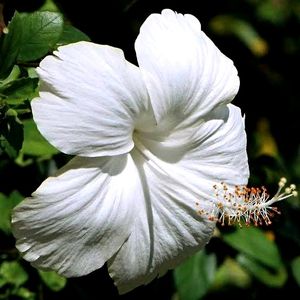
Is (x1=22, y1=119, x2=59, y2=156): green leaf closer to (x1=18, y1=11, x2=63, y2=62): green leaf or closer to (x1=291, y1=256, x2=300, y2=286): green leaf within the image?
(x1=18, y1=11, x2=63, y2=62): green leaf

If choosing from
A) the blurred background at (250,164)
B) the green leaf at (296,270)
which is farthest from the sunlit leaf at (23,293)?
the green leaf at (296,270)

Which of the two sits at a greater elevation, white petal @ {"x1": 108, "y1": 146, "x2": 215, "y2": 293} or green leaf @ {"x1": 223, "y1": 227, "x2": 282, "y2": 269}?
white petal @ {"x1": 108, "y1": 146, "x2": 215, "y2": 293}

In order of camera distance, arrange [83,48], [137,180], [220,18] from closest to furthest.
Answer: [83,48] < [137,180] < [220,18]

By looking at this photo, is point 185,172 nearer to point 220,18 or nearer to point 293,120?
point 293,120

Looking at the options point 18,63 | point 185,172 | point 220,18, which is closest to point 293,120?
point 220,18

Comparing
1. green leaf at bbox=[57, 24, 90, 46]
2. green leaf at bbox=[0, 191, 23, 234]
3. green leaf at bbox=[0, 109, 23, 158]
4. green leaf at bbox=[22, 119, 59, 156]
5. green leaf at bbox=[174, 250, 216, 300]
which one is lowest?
green leaf at bbox=[174, 250, 216, 300]

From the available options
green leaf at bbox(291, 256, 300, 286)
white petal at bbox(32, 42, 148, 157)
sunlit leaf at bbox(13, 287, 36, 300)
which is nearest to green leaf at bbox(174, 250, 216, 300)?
green leaf at bbox(291, 256, 300, 286)
